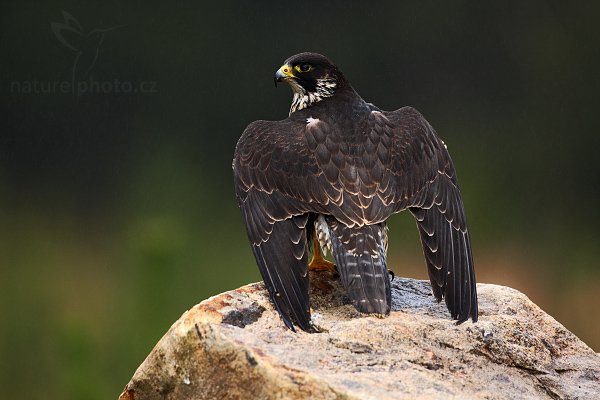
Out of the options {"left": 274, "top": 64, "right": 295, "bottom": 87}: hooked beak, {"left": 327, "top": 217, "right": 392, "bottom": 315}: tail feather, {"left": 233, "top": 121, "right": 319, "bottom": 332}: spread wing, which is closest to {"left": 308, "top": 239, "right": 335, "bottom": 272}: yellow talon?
{"left": 233, "top": 121, "right": 319, "bottom": 332}: spread wing

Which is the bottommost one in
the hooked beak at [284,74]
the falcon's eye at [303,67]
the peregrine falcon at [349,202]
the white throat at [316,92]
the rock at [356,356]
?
the rock at [356,356]

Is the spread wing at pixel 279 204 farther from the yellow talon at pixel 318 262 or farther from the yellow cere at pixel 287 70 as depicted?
the yellow cere at pixel 287 70

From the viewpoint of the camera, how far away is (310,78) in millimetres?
5430

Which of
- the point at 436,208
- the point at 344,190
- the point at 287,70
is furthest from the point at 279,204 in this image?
the point at 287,70

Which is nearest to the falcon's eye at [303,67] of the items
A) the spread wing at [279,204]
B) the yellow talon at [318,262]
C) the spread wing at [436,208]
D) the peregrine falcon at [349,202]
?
the peregrine falcon at [349,202]

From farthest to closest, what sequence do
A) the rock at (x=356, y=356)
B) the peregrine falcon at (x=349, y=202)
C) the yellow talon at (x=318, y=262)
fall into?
1. the yellow talon at (x=318, y=262)
2. the peregrine falcon at (x=349, y=202)
3. the rock at (x=356, y=356)

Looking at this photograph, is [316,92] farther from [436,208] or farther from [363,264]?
[363,264]

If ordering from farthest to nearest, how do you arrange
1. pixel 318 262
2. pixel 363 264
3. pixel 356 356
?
pixel 318 262 < pixel 363 264 < pixel 356 356

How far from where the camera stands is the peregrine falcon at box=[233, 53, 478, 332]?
432 cm

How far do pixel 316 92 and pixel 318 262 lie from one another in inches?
41.5

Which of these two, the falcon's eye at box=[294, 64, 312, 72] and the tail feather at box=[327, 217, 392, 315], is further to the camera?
the falcon's eye at box=[294, 64, 312, 72]

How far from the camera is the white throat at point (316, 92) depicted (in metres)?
5.40

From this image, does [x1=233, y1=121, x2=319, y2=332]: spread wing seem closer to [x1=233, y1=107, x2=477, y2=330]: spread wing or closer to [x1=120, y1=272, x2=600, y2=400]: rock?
[x1=233, y1=107, x2=477, y2=330]: spread wing

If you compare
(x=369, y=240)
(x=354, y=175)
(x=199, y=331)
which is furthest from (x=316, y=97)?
(x=199, y=331)
